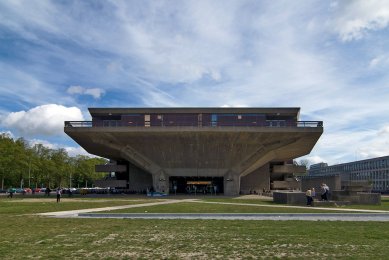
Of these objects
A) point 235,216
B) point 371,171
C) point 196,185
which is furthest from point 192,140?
point 371,171

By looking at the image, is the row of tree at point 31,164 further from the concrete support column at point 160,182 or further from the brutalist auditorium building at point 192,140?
the concrete support column at point 160,182

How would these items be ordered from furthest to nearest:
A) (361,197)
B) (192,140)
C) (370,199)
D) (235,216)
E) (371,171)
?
(371,171)
(192,140)
(361,197)
(370,199)
(235,216)

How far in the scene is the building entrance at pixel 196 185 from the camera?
66.9 meters

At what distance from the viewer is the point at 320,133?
52875 mm

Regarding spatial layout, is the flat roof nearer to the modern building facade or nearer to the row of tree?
the row of tree

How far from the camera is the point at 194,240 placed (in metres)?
12.3

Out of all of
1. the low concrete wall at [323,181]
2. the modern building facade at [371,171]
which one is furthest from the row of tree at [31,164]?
the modern building facade at [371,171]

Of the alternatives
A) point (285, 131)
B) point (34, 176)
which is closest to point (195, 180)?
point (285, 131)

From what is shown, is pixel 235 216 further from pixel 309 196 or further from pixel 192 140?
pixel 192 140

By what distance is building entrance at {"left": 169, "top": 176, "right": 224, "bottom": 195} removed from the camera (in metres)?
66.9

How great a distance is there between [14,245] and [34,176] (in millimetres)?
84557

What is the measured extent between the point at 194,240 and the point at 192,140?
140 feet

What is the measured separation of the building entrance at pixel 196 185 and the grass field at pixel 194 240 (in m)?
49.6

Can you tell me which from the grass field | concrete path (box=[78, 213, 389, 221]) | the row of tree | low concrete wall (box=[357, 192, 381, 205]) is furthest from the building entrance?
the grass field
